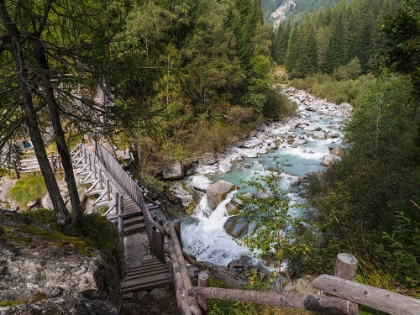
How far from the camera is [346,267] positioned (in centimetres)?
212

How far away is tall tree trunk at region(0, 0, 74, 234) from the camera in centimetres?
276

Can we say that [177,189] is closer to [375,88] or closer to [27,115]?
[27,115]

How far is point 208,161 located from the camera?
19062 mm

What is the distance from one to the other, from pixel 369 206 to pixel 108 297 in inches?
285

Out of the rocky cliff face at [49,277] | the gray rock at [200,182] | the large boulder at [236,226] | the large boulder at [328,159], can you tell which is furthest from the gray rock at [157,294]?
the large boulder at [328,159]

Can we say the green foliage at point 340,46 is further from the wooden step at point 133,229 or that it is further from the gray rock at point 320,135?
the wooden step at point 133,229

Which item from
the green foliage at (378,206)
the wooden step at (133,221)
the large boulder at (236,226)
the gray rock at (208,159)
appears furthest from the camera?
the gray rock at (208,159)

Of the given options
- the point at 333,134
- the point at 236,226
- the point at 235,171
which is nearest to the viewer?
the point at 236,226

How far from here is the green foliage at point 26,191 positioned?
34.6 feet

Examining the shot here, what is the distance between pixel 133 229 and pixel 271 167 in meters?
11.7

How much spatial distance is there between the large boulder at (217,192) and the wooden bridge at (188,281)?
492 cm

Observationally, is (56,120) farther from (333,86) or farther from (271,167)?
(333,86)

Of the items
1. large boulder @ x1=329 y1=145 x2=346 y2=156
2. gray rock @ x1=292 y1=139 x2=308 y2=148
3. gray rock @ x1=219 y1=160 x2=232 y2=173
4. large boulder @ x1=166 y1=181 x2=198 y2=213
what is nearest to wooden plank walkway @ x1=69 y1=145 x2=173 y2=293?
large boulder @ x1=166 y1=181 x2=198 y2=213

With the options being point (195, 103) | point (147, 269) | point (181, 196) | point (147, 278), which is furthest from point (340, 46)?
point (147, 278)
